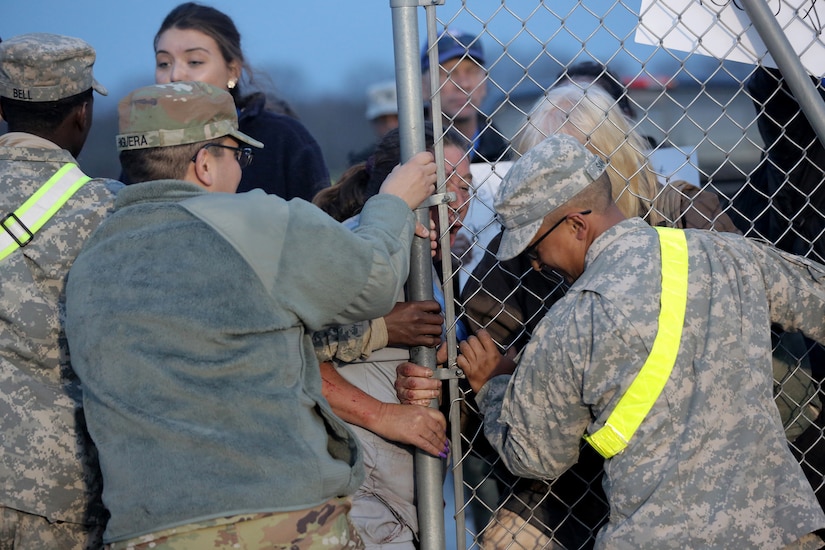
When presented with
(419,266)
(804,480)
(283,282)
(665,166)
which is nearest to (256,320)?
(283,282)

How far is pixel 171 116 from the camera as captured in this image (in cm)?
216

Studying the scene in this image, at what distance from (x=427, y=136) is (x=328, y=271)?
0.84m

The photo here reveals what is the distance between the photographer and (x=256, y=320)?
6.45ft

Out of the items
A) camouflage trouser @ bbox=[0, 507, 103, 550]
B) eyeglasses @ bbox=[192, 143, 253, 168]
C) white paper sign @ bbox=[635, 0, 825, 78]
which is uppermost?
white paper sign @ bbox=[635, 0, 825, 78]

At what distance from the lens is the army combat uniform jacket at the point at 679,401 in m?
2.15

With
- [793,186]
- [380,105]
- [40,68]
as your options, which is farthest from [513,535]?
[380,105]

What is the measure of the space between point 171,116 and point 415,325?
0.84 meters

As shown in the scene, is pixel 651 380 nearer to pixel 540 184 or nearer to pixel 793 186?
pixel 540 184

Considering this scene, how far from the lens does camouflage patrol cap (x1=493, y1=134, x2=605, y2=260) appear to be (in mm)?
2352

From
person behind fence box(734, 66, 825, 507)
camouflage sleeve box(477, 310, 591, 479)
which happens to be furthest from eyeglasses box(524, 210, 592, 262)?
person behind fence box(734, 66, 825, 507)

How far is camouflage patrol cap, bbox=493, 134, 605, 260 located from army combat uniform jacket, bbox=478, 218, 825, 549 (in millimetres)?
158

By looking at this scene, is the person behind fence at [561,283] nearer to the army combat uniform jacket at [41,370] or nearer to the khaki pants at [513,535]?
the khaki pants at [513,535]

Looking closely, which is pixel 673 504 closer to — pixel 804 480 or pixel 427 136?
pixel 804 480

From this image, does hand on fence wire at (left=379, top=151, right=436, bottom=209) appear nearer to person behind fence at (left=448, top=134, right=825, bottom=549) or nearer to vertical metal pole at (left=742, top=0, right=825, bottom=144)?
person behind fence at (left=448, top=134, right=825, bottom=549)
